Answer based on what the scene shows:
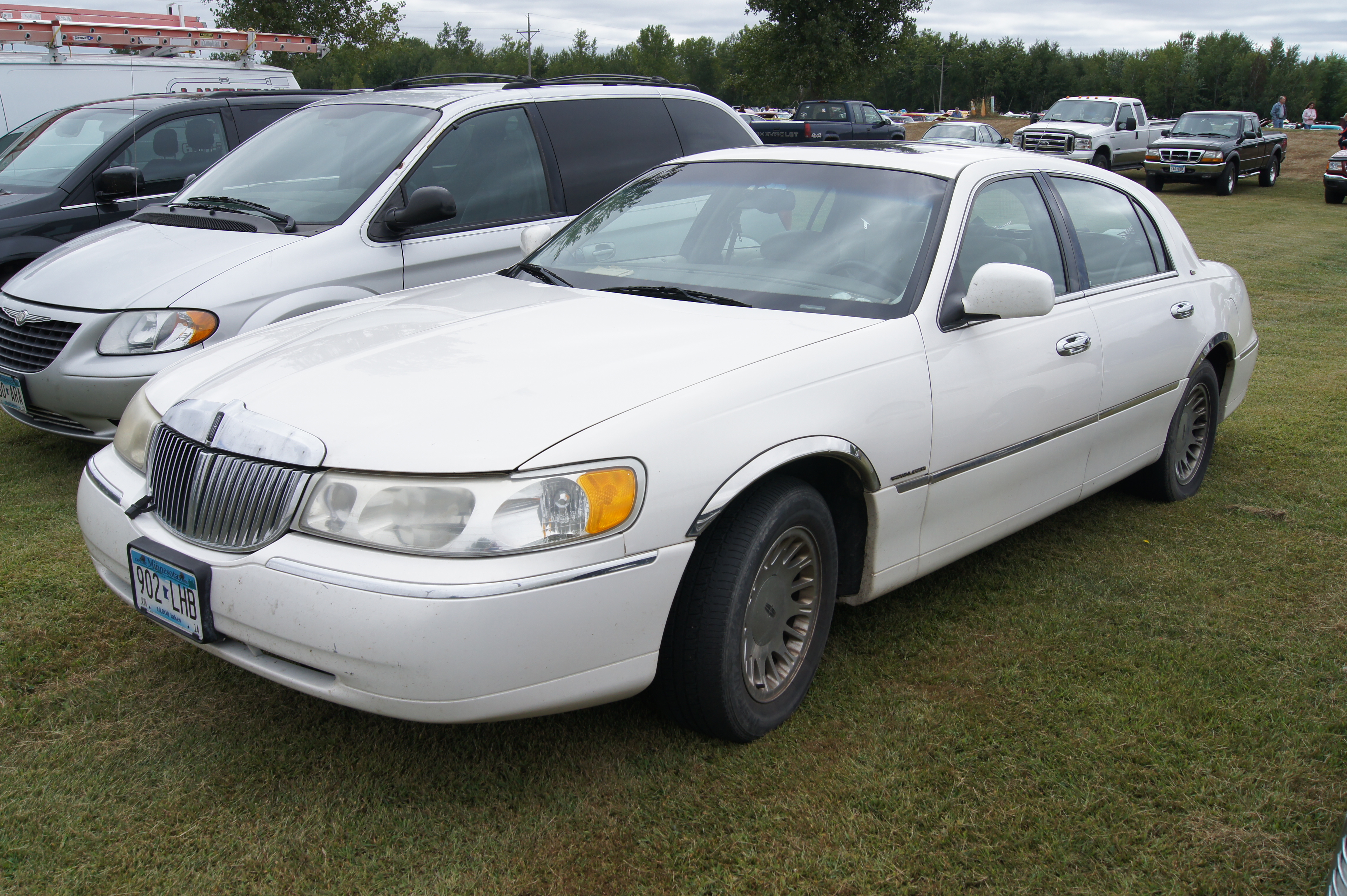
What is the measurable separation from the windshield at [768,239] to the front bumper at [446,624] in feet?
3.88

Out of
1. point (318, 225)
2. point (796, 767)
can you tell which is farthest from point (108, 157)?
A: point (796, 767)

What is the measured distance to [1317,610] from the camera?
370cm

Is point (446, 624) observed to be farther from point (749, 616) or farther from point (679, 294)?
point (679, 294)

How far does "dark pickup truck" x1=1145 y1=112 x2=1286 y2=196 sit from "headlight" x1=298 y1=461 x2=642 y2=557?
79.3 ft

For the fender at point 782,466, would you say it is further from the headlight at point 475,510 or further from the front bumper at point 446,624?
the headlight at point 475,510

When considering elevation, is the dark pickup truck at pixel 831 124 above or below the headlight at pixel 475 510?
above

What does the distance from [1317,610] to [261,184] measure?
501 cm

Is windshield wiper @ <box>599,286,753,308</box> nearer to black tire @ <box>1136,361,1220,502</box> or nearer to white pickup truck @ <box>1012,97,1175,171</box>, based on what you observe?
black tire @ <box>1136,361,1220,502</box>

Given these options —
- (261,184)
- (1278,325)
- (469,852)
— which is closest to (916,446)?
(469,852)

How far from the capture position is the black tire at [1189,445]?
4.58 meters

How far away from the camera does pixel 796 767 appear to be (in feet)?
8.95

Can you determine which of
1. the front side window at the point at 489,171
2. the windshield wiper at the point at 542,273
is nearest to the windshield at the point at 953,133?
the front side window at the point at 489,171

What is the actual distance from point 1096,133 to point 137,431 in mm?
25344

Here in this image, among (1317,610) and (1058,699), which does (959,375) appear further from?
(1317,610)
